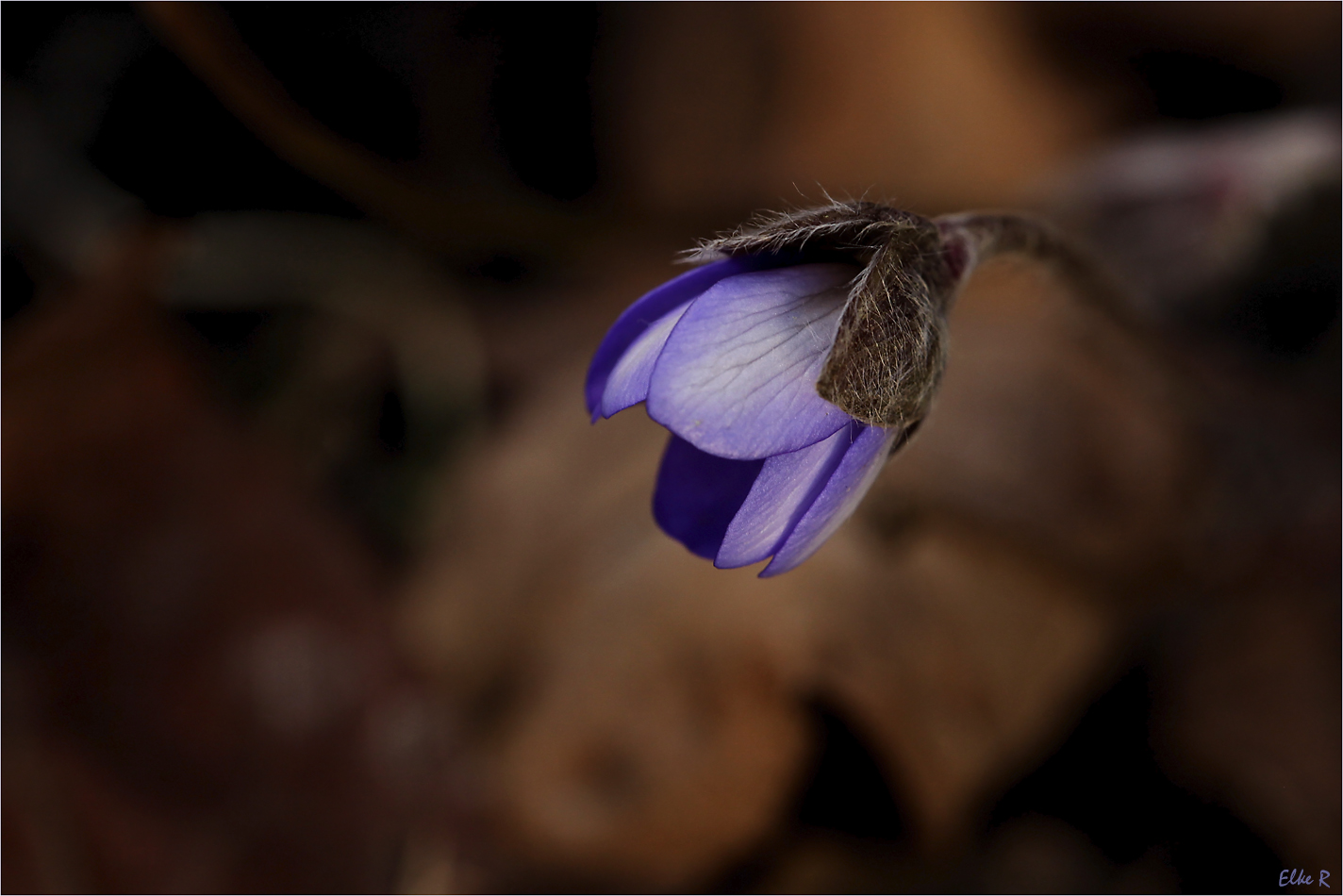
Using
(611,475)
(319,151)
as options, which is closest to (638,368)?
(611,475)

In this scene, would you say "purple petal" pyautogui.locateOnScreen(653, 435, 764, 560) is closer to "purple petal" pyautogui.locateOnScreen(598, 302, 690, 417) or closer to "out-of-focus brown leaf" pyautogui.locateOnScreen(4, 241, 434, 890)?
"purple petal" pyautogui.locateOnScreen(598, 302, 690, 417)

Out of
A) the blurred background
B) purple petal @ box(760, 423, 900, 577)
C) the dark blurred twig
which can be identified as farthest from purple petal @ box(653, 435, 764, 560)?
the dark blurred twig

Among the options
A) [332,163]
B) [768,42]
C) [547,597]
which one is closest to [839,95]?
[768,42]

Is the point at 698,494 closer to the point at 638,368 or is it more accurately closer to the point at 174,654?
the point at 638,368

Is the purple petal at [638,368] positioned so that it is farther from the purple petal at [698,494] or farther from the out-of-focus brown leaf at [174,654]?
the out-of-focus brown leaf at [174,654]

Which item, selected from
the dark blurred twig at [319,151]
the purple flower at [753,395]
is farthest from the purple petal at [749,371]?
the dark blurred twig at [319,151]

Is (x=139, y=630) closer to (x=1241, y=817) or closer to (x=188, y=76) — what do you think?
(x=188, y=76)
